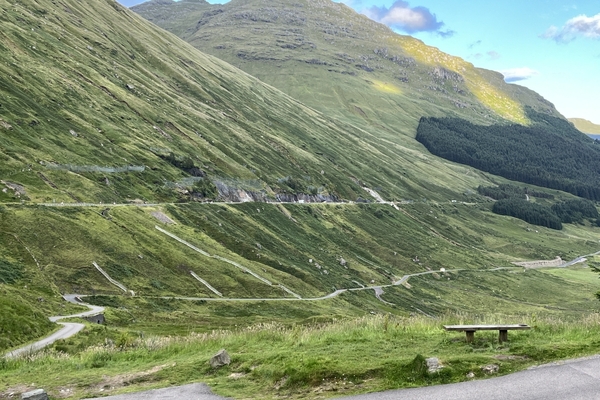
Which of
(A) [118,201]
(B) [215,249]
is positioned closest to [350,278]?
(B) [215,249]

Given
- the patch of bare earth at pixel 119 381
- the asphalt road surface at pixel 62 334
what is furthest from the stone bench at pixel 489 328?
the asphalt road surface at pixel 62 334

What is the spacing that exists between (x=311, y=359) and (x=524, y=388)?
27.7 ft

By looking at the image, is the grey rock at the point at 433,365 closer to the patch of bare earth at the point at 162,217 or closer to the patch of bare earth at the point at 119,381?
the patch of bare earth at the point at 119,381

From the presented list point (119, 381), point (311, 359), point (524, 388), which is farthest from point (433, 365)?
point (119, 381)

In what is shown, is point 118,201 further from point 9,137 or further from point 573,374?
point 573,374

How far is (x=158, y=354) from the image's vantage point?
28234mm

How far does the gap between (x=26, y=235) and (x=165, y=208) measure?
2348 inches

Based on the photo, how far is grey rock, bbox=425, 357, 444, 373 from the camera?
64.1 ft

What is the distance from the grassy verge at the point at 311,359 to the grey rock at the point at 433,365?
0.58 ft

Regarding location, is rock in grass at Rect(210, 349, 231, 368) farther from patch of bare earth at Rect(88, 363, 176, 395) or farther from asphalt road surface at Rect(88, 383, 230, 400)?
patch of bare earth at Rect(88, 363, 176, 395)

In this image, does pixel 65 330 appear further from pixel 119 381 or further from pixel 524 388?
pixel 524 388

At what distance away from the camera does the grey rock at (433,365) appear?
19.5 metres

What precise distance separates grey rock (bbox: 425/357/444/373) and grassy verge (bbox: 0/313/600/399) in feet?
0.58

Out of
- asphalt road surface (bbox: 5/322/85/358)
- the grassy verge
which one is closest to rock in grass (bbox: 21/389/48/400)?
the grassy verge
